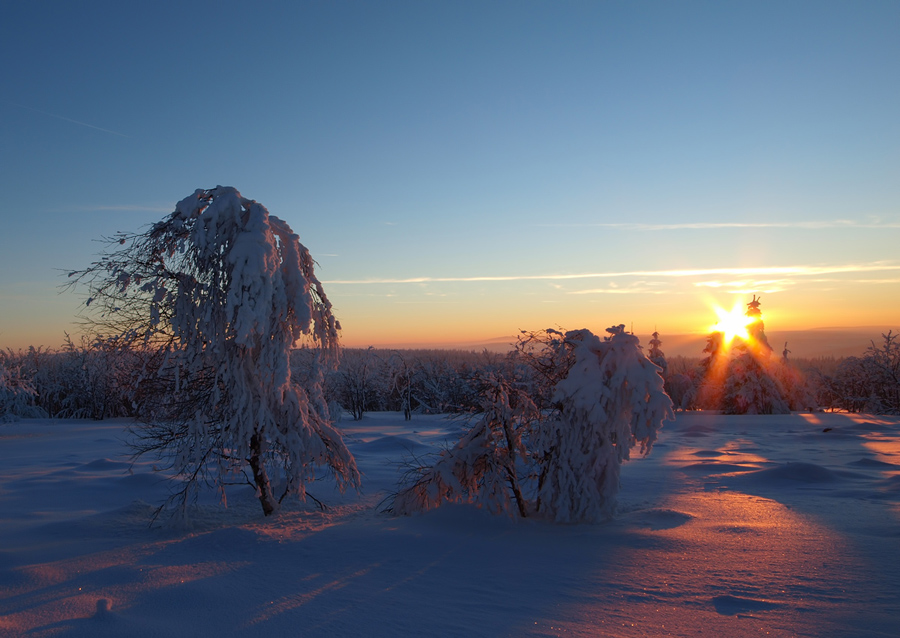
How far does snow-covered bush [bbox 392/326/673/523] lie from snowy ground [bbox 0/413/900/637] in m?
0.37

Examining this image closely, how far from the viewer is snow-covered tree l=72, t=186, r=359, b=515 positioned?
8117mm

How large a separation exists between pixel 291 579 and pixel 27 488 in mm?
8031

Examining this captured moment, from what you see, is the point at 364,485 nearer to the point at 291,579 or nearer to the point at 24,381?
the point at 291,579

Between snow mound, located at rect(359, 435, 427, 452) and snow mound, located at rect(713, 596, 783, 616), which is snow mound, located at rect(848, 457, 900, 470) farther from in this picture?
snow mound, located at rect(359, 435, 427, 452)

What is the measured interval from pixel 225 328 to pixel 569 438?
5.55 meters

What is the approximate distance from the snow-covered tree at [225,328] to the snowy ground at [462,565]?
133 cm

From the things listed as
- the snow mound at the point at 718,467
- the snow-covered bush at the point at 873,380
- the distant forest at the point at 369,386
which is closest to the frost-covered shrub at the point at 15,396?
the distant forest at the point at 369,386

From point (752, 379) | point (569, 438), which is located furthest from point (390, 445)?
point (752, 379)

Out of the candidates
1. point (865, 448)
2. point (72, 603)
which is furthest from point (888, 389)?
point (72, 603)

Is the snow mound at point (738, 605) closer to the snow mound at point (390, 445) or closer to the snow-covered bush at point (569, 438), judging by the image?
the snow-covered bush at point (569, 438)

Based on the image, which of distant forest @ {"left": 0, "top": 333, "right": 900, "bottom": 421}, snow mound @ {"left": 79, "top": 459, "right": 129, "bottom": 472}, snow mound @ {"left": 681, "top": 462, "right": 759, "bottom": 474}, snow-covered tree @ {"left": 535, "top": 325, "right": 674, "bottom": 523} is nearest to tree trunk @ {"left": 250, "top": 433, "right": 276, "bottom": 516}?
snow-covered tree @ {"left": 535, "top": 325, "right": 674, "bottom": 523}

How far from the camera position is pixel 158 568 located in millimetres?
6633

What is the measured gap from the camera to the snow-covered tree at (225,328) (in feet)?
26.6

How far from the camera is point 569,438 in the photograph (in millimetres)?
8695
